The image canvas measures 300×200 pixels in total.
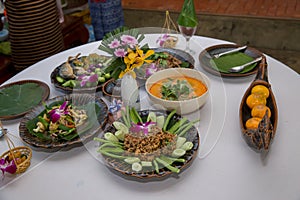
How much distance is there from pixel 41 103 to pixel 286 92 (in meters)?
0.81

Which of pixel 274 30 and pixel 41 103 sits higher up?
pixel 41 103

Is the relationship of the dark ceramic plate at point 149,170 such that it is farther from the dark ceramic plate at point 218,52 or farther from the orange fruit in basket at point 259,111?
the dark ceramic plate at point 218,52

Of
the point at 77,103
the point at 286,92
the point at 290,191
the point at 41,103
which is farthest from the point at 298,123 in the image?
the point at 41,103

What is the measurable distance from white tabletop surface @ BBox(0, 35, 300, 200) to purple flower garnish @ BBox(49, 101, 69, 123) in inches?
4.1

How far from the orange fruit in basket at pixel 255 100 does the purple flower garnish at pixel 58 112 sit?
21.7 inches

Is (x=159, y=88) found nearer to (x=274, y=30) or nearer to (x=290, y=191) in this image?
(x=290, y=191)

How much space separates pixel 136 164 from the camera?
83 centimetres

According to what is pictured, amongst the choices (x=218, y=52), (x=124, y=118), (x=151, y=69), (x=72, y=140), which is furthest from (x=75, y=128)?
(x=218, y=52)

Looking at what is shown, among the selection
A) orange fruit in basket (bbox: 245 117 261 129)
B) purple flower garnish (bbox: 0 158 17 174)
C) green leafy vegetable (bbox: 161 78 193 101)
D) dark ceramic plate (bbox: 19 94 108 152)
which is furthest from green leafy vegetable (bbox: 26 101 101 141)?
orange fruit in basket (bbox: 245 117 261 129)

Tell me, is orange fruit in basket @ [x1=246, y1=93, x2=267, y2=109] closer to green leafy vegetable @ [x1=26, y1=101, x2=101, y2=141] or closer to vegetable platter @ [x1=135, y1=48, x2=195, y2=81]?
vegetable platter @ [x1=135, y1=48, x2=195, y2=81]

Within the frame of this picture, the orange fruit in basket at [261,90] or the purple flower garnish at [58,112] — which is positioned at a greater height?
the orange fruit in basket at [261,90]

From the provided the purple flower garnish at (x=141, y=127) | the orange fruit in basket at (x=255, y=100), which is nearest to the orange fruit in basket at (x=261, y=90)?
the orange fruit in basket at (x=255, y=100)

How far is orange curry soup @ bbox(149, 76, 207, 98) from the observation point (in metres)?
1.08

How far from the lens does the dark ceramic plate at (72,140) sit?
0.92m
